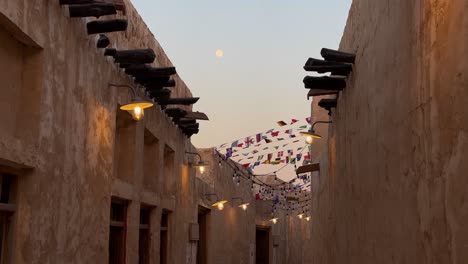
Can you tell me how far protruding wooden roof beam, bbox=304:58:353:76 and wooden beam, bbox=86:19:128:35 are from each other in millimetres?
2321

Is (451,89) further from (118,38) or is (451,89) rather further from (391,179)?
(118,38)

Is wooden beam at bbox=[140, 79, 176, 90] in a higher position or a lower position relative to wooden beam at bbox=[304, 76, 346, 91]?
higher

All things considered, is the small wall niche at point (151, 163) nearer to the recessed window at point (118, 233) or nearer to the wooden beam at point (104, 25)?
the recessed window at point (118, 233)

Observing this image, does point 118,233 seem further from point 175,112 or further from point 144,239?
point 175,112

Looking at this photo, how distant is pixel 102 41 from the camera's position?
6852 mm

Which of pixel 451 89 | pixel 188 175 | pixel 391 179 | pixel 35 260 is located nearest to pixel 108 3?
pixel 35 260

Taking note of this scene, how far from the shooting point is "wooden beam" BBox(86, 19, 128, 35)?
253 inches

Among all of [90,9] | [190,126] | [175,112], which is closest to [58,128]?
[90,9]

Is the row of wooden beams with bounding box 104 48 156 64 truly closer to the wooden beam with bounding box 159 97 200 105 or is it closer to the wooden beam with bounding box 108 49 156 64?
the wooden beam with bounding box 108 49 156 64

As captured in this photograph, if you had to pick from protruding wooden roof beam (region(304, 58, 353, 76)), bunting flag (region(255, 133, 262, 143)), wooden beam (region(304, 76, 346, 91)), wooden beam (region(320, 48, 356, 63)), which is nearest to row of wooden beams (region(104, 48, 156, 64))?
protruding wooden roof beam (region(304, 58, 353, 76))

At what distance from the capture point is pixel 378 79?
5.70 meters

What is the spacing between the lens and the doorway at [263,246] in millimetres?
31383

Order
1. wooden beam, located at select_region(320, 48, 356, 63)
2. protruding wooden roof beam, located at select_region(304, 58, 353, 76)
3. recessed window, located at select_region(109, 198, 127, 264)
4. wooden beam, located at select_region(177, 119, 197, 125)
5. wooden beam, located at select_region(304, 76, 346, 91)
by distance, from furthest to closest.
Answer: wooden beam, located at select_region(177, 119, 197, 125) < recessed window, located at select_region(109, 198, 127, 264) < wooden beam, located at select_region(304, 76, 346, 91) < protruding wooden roof beam, located at select_region(304, 58, 353, 76) < wooden beam, located at select_region(320, 48, 356, 63)

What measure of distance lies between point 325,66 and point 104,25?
2664mm
